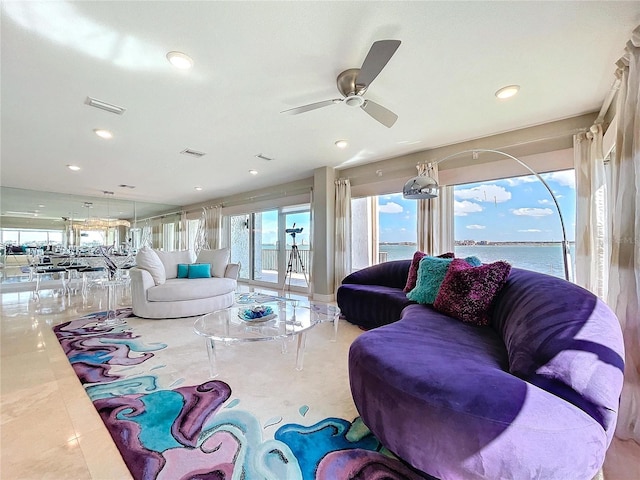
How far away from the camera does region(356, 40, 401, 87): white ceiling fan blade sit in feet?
4.94

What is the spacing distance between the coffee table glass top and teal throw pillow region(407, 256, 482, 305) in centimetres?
104

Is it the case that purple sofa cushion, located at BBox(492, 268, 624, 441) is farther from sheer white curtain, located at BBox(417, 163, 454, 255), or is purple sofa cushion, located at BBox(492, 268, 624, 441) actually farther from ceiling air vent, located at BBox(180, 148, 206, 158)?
ceiling air vent, located at BBox(180, 148, 206, 158)

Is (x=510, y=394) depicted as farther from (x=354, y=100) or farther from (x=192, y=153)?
(x=192, y=153)

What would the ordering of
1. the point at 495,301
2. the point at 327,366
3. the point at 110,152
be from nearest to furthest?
the point at 495,301
the point at 327,366
the point at 110,152

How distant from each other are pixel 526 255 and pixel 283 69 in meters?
3.69

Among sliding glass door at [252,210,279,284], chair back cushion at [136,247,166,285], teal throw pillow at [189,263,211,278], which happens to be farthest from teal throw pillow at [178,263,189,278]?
sliding glass door at [252,210,279,284]

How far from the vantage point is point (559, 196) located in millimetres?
3205

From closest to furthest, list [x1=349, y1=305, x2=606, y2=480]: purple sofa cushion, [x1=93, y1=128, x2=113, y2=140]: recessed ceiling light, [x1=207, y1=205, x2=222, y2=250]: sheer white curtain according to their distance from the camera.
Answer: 1. [x1=349, y1=305, x2=606, y2=480]: purple sofa cushion
2. [x1=93, y1=128, x2=113, y2=140]: recessed ceiling light
3. [x1=207, y1=205, x2=222, y2=250]: sheer white curtain

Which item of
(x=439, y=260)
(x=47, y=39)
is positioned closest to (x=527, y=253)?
(x=439, y=260)

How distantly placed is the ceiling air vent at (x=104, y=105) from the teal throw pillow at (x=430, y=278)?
349 cm

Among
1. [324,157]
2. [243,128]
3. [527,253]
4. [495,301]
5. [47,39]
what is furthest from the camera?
Answer: [324,157]

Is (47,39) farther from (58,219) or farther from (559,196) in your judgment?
(58,219)

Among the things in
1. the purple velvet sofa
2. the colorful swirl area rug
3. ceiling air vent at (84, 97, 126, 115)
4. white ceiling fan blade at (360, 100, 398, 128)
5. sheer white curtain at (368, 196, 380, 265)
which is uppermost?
ceiling air vent at (84, 97, 126, 115)

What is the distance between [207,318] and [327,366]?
3.99 feet
